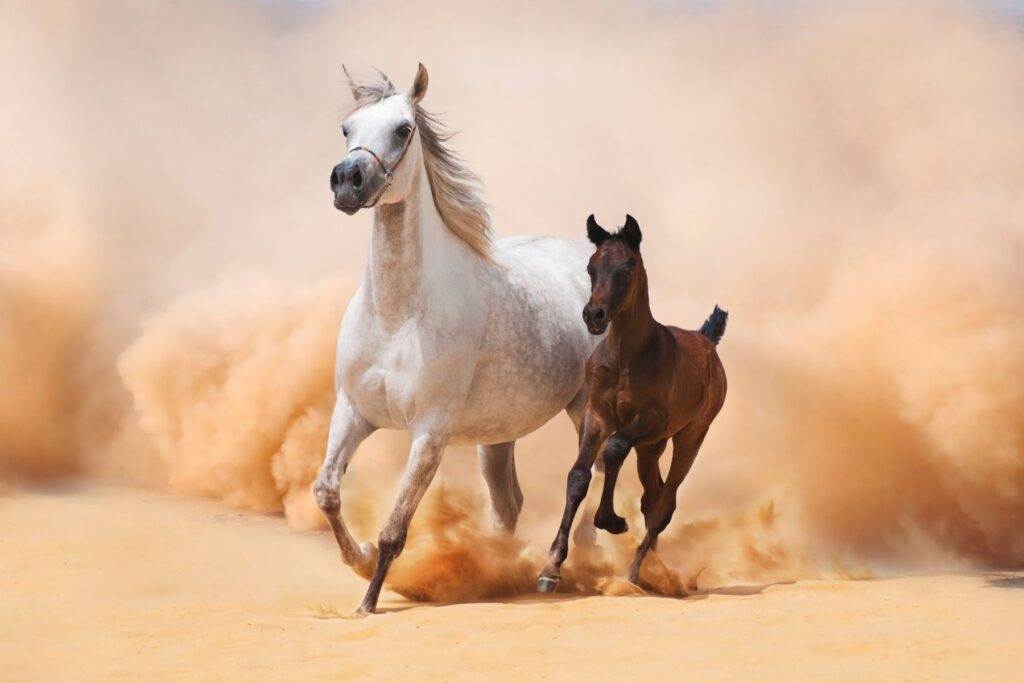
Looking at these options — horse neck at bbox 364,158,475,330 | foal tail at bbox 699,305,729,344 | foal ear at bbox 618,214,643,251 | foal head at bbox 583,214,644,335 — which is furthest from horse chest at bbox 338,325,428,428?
foal tail at bbox 699,305,729,344

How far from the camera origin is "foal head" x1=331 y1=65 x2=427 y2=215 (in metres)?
8.13

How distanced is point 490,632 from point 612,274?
2.18 metres

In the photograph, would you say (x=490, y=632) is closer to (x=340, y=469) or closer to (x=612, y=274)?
(x=340, y=469)

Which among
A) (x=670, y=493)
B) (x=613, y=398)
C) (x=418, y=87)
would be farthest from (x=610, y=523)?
(x=418, y=87)

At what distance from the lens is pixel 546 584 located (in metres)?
8.47

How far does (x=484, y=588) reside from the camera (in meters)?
9.04

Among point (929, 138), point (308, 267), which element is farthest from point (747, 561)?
point (929, 138)

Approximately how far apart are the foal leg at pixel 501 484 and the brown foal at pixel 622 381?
1.31 metres

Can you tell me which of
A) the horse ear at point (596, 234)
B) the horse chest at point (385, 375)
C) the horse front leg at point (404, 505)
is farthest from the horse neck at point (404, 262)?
the horse ear at point (596, 234)

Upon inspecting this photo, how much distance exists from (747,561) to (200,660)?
491cm

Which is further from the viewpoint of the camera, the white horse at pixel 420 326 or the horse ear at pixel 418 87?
the horse ear at pixel 418 87

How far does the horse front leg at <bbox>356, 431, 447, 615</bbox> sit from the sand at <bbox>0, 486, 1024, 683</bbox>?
0.80 ft

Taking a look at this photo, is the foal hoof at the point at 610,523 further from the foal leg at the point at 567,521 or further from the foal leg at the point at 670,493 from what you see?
the foal leg at the point at 670,493

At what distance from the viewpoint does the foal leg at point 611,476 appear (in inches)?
332
